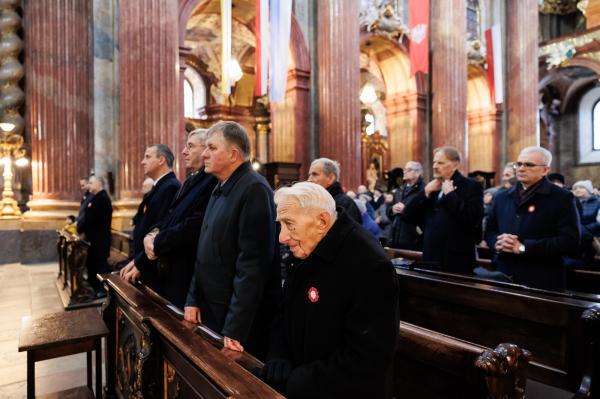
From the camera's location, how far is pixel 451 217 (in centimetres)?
336

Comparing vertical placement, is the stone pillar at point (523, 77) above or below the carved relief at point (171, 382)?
above

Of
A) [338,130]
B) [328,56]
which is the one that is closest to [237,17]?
[328,56]

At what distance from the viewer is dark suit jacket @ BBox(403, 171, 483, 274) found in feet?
10.7

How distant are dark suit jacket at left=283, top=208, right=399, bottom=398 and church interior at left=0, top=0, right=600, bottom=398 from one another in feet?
0.64

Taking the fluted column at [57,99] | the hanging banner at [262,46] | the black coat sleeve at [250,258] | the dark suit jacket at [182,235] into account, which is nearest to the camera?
the black coat sleeve at [250,258]

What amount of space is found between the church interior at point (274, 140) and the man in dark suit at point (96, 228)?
0.21 m

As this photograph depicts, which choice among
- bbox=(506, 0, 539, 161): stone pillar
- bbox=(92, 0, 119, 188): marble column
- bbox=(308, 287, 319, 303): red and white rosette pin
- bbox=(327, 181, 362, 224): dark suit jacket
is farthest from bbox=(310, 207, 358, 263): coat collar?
bbox=(506, 0, 539, 161): stone pillar

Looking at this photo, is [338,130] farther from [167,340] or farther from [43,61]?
A: [167,340]

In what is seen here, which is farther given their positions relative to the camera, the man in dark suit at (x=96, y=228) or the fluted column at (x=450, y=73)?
the fluted column at (x=450, y=73)

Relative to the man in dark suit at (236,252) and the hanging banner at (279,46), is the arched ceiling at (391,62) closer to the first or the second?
the hanging banner at (279,46)

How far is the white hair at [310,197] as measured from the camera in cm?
149

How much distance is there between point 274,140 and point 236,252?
9378mm

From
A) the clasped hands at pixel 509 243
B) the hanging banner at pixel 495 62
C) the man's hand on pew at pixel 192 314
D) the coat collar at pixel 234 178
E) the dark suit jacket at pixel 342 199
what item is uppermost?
the hanging banner at pixel 495 62

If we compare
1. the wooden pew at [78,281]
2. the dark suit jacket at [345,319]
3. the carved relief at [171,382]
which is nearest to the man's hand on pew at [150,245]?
the carved relief at [171,382]
